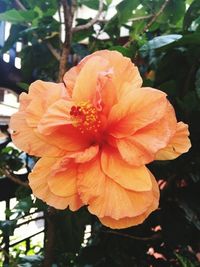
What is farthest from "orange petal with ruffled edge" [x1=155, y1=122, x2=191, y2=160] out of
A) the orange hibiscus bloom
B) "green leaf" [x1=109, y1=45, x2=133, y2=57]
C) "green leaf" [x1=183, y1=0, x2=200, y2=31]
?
"green leaf" [x1=183, y1=0, x2=200, y2=31]

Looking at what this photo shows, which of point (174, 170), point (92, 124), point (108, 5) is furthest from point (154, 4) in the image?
point (92, 124)

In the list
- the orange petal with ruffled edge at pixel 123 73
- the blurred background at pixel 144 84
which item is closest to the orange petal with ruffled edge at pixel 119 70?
the orange petal with ruffled edge at pixel 123 73

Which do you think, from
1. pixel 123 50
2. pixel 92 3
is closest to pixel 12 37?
pixel 92 3

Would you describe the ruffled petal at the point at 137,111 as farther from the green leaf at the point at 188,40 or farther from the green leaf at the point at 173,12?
the green leaf at the point at 173,12

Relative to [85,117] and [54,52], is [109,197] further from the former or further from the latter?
[54,52]

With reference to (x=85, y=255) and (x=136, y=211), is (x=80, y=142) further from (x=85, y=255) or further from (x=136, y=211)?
(x=85, y=255)

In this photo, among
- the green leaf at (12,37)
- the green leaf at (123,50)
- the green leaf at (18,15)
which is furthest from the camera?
the green leaf at (12,37)

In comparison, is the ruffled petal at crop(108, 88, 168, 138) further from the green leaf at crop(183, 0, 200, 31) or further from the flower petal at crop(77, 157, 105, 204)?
the green leaf at crop(183, 0, 200, 31)

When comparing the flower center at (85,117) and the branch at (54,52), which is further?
the branch at (54,52)
